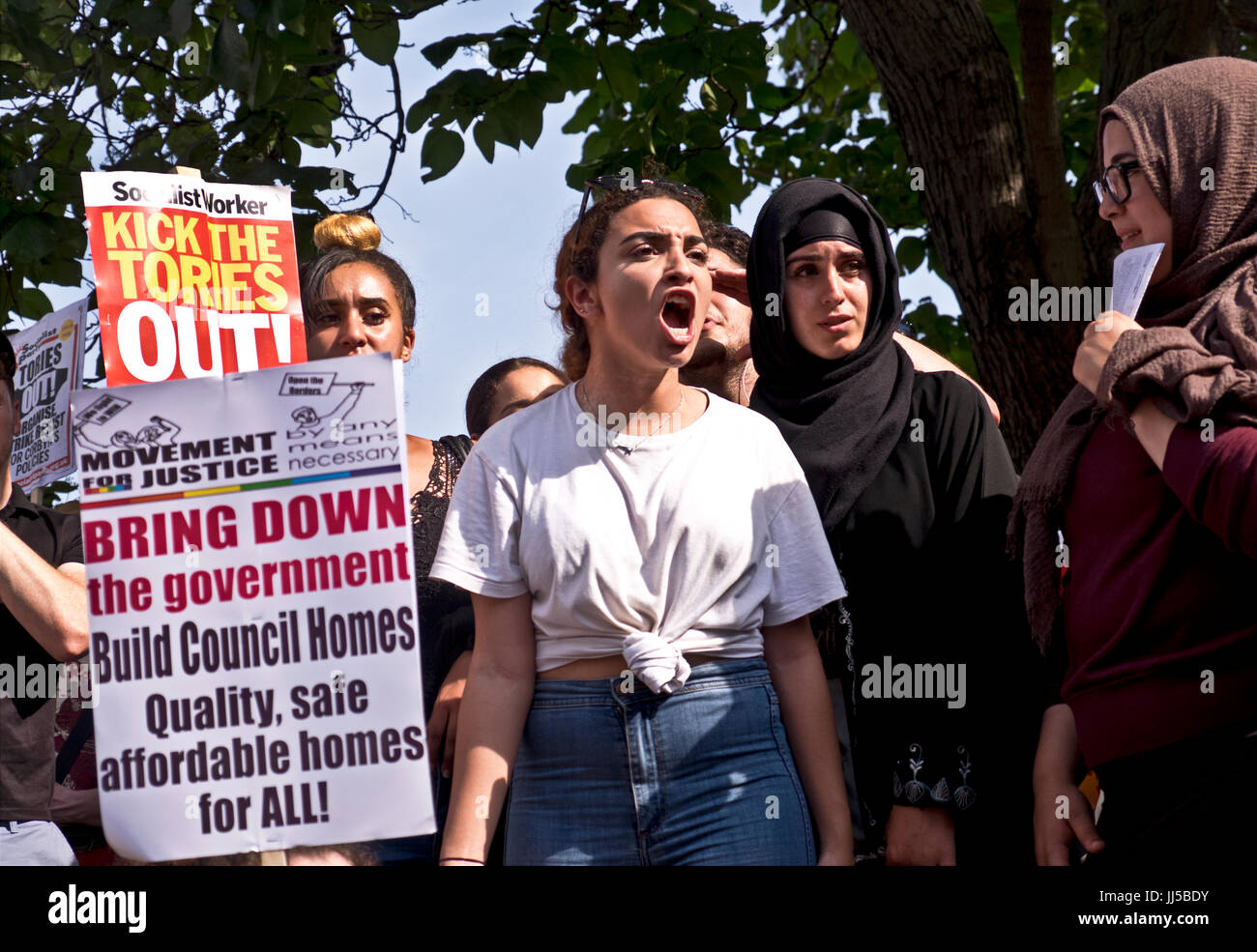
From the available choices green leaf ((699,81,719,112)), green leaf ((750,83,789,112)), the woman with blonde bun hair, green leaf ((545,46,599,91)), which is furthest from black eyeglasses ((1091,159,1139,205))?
green leaf ((750,83,789,112))

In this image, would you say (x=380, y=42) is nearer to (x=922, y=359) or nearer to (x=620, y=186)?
(x=620, y=186)

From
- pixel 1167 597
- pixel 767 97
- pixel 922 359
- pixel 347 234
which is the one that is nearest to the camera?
pixel 1167 597

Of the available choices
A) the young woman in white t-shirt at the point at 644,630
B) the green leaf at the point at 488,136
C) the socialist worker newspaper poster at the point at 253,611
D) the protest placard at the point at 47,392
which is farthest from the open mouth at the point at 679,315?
the green leaf at the point at 488,136

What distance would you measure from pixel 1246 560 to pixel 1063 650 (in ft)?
1.57

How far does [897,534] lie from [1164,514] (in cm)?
65

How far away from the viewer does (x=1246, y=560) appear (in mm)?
2512

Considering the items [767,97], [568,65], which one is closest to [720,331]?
[568,65]

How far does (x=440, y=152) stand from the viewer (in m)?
5.14

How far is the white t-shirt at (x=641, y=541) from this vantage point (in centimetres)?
281

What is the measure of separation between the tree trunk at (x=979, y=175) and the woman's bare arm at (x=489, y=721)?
262 centimetres

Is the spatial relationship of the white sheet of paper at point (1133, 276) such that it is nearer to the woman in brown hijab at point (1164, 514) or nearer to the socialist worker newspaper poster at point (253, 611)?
the woman in brown hijab at point (1164, 514)

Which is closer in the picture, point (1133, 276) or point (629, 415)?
point (1133, 276)

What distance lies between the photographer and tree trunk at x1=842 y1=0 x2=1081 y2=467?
482 centimetres
